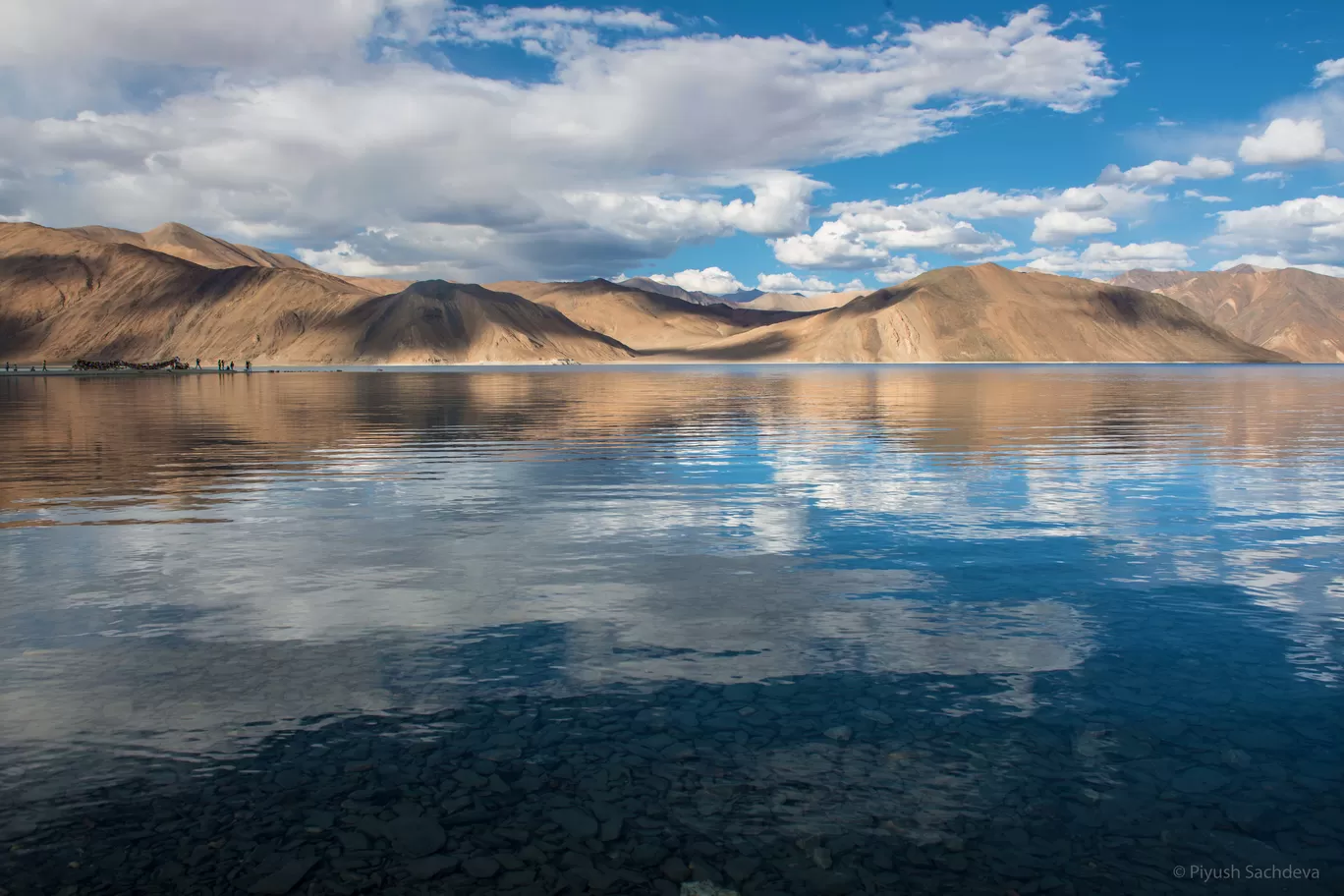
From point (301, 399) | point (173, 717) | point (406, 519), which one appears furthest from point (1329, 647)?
point (301, 399)

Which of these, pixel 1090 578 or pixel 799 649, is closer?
pixel 799 649

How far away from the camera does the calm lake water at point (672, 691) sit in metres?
6.61

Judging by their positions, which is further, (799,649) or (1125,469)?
(1125,469)

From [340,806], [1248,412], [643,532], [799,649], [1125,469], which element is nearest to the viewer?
[340,806]

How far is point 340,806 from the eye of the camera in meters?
7.14

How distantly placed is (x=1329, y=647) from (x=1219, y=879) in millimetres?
5680

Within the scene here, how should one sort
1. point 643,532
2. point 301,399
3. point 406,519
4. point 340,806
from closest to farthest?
point 340,806
point 643,532
point 406,519
point 301,399

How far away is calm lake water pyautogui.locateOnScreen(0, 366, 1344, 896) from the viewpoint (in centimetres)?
661

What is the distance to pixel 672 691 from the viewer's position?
9.41 meters

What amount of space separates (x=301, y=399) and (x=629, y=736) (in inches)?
2458

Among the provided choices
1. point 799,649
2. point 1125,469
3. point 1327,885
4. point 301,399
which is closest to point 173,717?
point 799,649

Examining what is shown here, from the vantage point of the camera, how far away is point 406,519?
61.2 ft

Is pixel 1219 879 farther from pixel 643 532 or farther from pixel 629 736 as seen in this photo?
pixel 643 532

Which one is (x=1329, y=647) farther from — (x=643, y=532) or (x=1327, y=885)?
(x=643, y=532)
